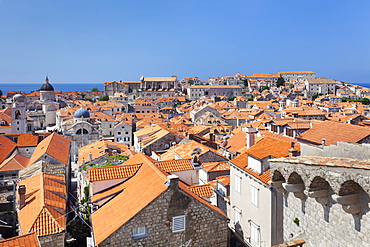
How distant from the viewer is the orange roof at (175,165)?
1788 centimetres

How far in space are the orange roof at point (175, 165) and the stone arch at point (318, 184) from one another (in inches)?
486

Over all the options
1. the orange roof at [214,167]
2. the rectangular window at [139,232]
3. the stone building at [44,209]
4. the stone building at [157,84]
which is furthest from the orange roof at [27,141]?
the stone building at [157,84]

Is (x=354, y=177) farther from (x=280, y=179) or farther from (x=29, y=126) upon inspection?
(x=29, y=126)

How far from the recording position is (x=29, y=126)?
60375 mm

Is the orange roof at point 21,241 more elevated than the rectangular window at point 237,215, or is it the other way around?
the orange roof at point 21,241

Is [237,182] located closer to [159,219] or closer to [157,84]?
[159,219]

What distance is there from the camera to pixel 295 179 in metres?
6.57

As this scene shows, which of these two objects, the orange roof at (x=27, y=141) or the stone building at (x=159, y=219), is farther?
A: the orange roof at (x=27, y=141)

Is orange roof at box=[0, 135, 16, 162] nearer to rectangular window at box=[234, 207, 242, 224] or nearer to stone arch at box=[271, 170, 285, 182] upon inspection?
rectangular window at box=[234, 207, 242, 224]

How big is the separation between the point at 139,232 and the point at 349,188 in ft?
24.5

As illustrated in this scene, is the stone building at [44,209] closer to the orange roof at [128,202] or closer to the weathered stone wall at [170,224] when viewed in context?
the orange roof at [128,202]

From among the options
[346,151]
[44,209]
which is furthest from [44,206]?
[346,151]

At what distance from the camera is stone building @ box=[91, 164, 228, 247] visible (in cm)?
1035

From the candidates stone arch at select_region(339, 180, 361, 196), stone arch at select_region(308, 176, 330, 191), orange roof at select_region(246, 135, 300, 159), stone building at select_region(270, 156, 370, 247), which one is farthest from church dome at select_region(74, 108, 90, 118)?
stone arch at select_region(339, 180, 361, 196)
